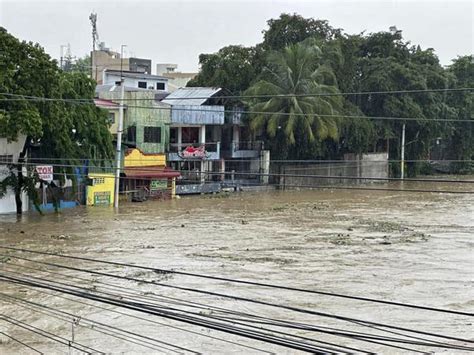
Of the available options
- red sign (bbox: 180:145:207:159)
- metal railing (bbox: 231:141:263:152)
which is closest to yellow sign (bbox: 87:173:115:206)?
red sign (bbox: 180:145:207:159)

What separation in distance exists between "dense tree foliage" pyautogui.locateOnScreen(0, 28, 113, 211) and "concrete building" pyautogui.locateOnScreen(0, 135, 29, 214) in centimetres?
42

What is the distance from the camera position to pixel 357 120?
141 feet

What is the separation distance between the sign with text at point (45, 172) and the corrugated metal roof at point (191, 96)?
13685 millimetres

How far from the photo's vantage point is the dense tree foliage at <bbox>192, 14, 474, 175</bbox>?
41.3 metres

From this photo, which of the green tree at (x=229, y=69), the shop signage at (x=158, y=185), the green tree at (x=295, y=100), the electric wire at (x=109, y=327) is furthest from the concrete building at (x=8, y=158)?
the green tree at (x=229, y=69)

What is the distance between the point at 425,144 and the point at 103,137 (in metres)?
30.3

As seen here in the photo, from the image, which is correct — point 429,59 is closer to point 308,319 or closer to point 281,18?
point 281,18

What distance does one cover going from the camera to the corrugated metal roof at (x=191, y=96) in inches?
1519

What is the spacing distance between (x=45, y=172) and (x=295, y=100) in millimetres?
17924

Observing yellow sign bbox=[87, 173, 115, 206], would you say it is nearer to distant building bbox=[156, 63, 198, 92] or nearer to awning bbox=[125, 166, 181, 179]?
awning bbox=[125, 166, 181, 179]

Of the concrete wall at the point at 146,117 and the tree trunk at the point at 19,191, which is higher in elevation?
the concrete wall at the point at 146,117

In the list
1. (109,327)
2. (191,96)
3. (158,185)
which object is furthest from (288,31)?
(109,327)

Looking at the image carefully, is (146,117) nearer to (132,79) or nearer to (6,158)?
(132,79)

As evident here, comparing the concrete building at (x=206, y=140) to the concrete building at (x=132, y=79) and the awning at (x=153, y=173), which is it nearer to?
the awning at (x=153, y=173)
